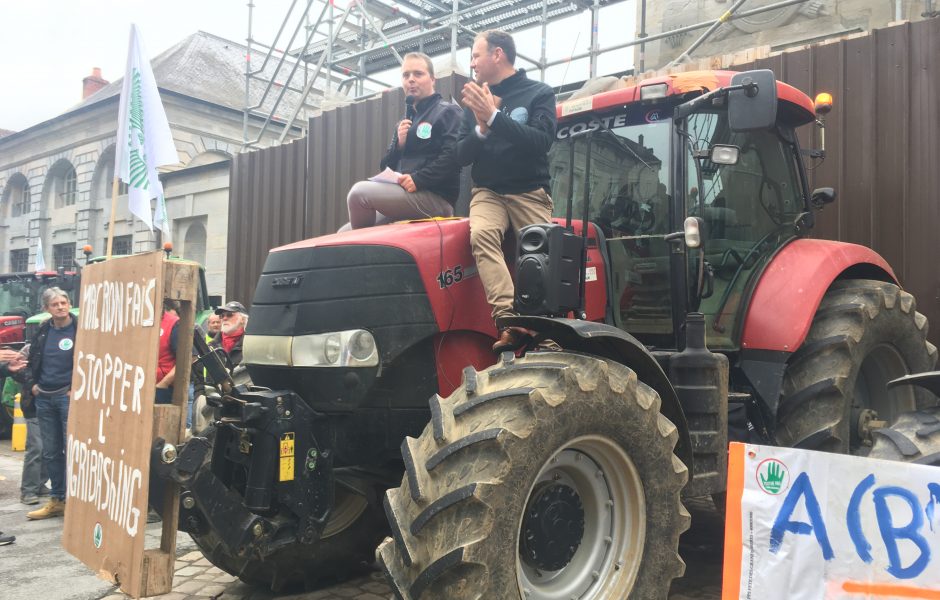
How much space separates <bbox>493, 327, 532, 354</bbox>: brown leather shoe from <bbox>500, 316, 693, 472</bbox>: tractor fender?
10 cm

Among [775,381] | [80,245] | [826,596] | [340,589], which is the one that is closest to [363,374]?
[340,589]

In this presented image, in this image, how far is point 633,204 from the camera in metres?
4.23

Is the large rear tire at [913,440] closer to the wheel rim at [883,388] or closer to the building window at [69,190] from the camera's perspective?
the wheel rim at [883,388]

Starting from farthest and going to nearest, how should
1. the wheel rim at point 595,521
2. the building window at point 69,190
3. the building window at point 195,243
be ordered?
the building window at point 69,190
the building window at point 195,243
the wheel rim at point 595,521

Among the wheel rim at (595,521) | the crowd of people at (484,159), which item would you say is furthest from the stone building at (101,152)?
the wheel rim at (595,521)

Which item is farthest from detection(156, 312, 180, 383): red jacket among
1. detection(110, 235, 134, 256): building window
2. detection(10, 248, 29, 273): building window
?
detection(10, 248, 29, 273): building window

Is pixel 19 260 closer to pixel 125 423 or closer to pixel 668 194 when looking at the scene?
pixel 125 423

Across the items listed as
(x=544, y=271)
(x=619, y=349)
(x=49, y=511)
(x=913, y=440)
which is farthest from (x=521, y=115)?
(x=49, y=511)

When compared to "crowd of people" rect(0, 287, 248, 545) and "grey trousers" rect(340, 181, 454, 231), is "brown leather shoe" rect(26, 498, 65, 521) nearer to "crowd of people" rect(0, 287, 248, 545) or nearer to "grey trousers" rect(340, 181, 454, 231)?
"crowd of people" rect(0, 287, 248, 545)

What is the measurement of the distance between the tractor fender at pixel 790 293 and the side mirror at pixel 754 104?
3.41 ft

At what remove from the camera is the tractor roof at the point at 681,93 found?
4.09 m

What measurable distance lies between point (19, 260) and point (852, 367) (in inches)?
1422

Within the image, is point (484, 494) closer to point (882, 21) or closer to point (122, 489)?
point (122, 489)

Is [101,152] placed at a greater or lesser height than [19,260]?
greater
